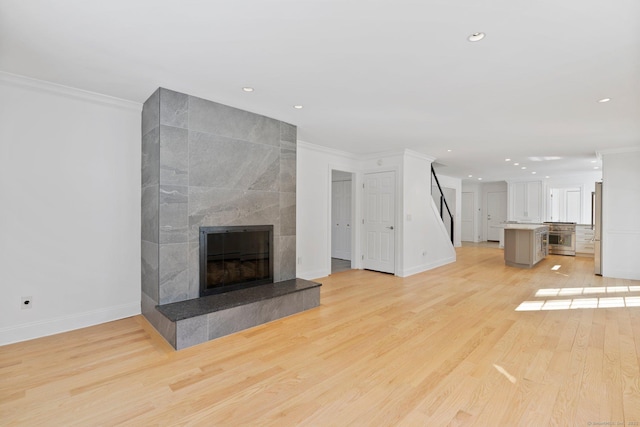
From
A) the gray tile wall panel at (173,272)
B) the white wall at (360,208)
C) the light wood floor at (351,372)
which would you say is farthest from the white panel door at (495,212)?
the gray tile wall panel at (173,272)

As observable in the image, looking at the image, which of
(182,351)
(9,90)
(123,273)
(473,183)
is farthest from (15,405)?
(473,183)

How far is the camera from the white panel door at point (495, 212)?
11336mm

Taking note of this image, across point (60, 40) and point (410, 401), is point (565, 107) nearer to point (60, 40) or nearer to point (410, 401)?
point (410, 401)

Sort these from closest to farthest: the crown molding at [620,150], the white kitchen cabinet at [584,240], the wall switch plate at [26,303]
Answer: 1. the wall switch plate at [26,303]
2. the crown molding at [620,150]
3. the white kitchen cabinet at [584,240]

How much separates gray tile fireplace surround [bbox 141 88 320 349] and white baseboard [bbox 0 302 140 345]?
8.9 inches

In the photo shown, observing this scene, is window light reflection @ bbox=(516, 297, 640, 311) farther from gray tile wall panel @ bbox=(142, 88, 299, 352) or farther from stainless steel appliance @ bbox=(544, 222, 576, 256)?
stainless steel appliance @ bbox=(544, 222, 576, 256)

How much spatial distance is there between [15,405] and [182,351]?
1.04 metres

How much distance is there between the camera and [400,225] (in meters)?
5.82

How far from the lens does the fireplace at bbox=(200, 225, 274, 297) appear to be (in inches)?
132

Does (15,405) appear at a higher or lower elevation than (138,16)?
lower

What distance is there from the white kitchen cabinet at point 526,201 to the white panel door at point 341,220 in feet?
21.2

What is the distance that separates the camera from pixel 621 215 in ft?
18.5

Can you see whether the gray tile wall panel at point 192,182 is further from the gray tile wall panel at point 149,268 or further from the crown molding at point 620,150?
the crown molding at point 620,150

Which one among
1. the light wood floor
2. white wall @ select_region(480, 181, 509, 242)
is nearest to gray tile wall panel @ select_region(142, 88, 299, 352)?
the light wood floor
